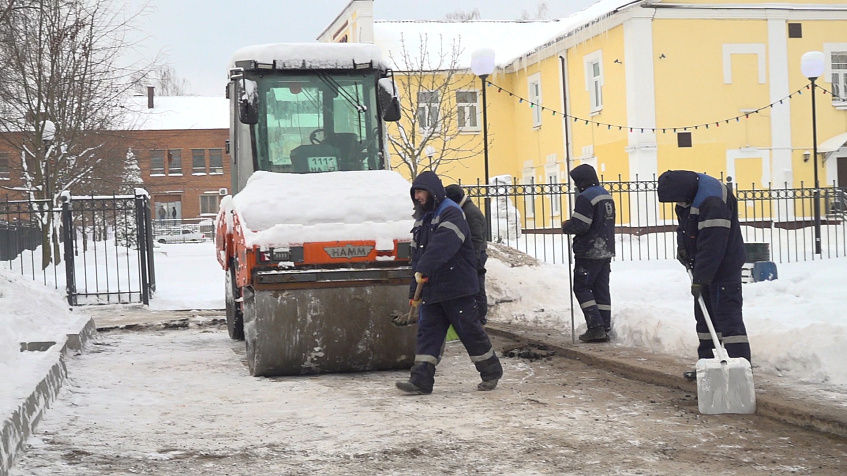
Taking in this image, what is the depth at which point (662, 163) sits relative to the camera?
30672 millimetres

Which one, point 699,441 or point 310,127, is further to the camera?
point 310,127

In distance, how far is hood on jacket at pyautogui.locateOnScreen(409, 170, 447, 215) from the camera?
7.84 metres

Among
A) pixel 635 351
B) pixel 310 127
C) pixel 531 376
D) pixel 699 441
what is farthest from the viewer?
pixel 310 127

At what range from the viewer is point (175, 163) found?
225 feet

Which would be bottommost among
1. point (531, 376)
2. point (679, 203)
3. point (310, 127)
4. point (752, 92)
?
point (531, 376)

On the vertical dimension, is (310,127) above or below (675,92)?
below

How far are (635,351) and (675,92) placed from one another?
892 inches

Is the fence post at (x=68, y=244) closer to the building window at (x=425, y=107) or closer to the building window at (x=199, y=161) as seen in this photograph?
the building window at (x=425, y=107)

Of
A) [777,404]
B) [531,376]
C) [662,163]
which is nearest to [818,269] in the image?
[531,376]

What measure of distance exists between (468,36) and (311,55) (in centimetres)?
3103

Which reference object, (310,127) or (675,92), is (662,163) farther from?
(310,127)

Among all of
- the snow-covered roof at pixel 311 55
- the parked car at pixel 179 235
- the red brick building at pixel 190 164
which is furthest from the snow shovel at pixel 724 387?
the red brick building at pixel 190 164

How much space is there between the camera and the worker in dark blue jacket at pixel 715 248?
Result: 23.2 ft

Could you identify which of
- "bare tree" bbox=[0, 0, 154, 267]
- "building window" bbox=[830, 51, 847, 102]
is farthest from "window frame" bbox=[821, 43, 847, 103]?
"bare tree" bbox=[0, 0, 154, 267]
